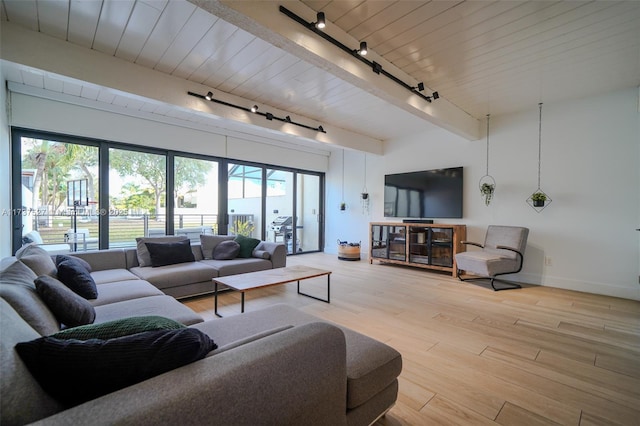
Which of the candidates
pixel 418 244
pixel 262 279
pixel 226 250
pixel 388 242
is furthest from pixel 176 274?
pixel 418 244

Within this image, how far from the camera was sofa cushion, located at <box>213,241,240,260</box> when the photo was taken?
3976 mm

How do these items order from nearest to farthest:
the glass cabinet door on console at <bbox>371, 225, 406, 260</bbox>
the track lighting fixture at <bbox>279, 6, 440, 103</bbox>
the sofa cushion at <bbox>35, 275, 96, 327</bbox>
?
the sofa cushion at <bbox>35, 275, 96, 327</bbox> → the track lighting fixture at <bbox>279, 6, 440, 103</bbox> → the glass cabinet door on console at <bbox>371, 225, 406, 260</bbox>

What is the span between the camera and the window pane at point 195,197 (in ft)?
16.0

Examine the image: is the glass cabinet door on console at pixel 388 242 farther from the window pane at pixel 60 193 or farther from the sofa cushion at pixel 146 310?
the window pane at pixel 60 193

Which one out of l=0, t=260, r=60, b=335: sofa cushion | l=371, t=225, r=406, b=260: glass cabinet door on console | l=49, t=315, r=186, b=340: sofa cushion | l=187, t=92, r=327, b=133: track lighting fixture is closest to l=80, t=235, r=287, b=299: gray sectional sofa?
l=0, t=260, r=60, b=335: sofa cushion

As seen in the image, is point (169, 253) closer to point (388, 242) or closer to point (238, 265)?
point (238, 265)

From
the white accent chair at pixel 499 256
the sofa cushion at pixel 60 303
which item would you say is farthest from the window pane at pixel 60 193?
the white accent chair at pixel 499 256

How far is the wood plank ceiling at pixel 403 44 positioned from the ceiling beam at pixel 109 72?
8 centimetres

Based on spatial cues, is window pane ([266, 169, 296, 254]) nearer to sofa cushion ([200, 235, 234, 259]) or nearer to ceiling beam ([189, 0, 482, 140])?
sofa cushion ([200, 235, 234, 259])

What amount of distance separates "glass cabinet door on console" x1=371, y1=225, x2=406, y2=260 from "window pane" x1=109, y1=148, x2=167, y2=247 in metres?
3.98

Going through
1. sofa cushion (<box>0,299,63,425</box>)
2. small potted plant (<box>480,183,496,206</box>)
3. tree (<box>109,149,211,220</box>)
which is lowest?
sofa cushion (<box>0,299,63,425</box>)

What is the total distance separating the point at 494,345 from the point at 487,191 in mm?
3012

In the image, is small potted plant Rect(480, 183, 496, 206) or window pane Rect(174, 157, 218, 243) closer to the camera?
small potted plant Rect(480, 183, 496, 206)

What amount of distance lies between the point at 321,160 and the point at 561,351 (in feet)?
19.0
